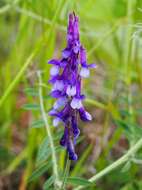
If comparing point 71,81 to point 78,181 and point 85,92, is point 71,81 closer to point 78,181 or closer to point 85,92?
point 78,181

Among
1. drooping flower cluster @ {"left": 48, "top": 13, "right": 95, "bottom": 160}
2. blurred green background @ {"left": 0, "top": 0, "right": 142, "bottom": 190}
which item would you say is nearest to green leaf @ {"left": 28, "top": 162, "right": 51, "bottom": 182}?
blurred green background @ {"left": 0, "top": 0, "right": 142, "bottom": 190}

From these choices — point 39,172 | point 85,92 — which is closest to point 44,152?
point 39,172

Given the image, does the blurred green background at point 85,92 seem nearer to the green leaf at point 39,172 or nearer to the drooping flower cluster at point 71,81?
the green leaf at point 39,172

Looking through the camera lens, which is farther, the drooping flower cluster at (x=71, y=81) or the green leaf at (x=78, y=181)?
the green leaf at (x=78, y=181)

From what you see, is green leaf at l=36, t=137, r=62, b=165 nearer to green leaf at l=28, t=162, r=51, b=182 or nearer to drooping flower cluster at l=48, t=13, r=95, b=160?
green leaf at l=28, t=162, r=51, b=182

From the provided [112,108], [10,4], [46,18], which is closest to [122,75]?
[112,108]

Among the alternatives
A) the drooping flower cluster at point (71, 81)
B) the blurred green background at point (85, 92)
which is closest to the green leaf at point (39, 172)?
the blurred green background at point (85, 92)
